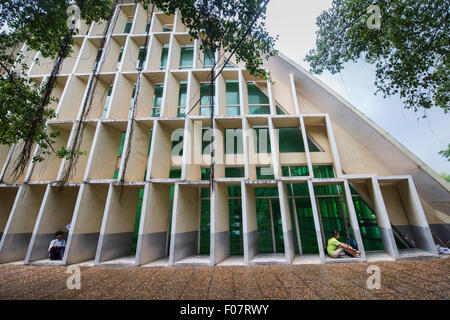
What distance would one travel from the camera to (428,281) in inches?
183

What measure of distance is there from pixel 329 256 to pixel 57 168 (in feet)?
43.6

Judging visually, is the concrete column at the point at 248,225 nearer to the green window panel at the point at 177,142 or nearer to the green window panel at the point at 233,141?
the green window panel at the point at 233,141

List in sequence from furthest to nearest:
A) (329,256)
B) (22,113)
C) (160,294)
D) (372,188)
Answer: (372,188) → (329,256) → (22,113) → (160,294)

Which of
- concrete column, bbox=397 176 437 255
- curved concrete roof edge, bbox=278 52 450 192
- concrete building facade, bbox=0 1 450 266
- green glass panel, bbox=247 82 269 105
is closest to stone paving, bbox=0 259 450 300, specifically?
concrete building facade, bbox=0 1 450 266

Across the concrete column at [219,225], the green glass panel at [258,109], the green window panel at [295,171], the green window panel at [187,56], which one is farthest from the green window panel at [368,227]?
the green window panel at [187,56]

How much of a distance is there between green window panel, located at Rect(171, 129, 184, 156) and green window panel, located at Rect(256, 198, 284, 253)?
16.6 feet

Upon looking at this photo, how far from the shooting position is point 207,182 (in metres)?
7.71

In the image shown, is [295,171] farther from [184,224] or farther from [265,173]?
[184,224]

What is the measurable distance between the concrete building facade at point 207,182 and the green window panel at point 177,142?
0.06 metres

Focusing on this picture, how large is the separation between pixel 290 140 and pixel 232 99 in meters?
4.48

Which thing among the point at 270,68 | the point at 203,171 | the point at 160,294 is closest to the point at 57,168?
the point at 203,171

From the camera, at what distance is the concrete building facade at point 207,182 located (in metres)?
7.50

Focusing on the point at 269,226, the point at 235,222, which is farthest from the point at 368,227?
the point at 235,222

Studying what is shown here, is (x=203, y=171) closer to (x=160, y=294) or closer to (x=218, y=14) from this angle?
(x=160, y=294)
